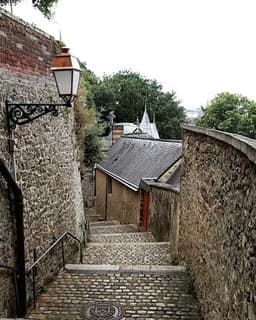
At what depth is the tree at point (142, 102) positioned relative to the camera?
33.1m

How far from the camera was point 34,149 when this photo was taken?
531cm

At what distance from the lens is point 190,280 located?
5.46 meters

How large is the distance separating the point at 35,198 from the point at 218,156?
110 inches

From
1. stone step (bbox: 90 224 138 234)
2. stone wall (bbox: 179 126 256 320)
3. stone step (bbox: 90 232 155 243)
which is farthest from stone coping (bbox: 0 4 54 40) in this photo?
stone step (bbox: 90 224 138 234)

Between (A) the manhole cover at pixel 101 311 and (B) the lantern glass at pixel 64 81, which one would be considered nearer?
(B) the lantern glass at pixel 64 81

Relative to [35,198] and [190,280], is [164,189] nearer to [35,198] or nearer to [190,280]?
[190,280]

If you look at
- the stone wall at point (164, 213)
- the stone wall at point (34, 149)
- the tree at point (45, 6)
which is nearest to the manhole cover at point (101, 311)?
the stone wall at point (34, 149)

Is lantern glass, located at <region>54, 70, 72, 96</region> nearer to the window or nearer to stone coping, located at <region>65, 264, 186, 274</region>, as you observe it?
stone coping, located at <region>65, 264, 186, 274</region>

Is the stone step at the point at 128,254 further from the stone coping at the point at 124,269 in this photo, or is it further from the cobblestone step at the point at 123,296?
the cobblestone step at the point at 123,296

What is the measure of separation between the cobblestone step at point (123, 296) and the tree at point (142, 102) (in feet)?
84.4

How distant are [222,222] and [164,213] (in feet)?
20.0

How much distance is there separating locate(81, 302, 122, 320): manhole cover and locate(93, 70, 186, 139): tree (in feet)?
87.3

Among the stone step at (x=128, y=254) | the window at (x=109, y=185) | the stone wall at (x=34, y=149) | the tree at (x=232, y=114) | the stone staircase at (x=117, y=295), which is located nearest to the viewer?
the stone wall at (x=34, y=149)

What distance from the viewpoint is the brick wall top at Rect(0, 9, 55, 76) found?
4473 mm
